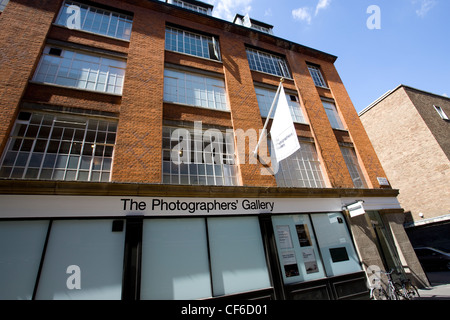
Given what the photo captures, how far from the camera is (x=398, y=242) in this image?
9.55m

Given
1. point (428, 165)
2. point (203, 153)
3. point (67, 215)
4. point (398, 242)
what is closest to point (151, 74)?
point (203, 153)

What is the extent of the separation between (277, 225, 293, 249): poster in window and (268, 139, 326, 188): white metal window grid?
2.01 m

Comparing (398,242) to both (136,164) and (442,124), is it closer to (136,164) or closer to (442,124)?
(136,164)

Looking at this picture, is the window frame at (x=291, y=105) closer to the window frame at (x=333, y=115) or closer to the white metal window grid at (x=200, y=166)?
the window frame at (x=333, y=115)

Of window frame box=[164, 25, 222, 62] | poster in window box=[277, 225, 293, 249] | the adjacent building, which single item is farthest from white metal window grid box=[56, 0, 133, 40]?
the adjacent building

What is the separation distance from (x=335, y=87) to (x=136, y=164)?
13.9 metres

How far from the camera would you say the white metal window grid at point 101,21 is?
9461 millimetres

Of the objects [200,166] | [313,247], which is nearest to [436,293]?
[313,247]

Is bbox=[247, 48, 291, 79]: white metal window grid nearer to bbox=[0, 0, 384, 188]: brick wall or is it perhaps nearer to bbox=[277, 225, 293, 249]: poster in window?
bbox=[0, 0, 384, 188]: brick wall

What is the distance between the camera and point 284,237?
7.50m

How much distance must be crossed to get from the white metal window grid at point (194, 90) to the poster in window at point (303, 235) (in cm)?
618

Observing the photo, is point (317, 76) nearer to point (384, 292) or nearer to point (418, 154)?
point (418, 154)

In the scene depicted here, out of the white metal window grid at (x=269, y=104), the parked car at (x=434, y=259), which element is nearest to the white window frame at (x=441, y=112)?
the parked car at (x=434, y=259)

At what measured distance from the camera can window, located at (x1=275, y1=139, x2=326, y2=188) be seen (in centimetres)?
931
